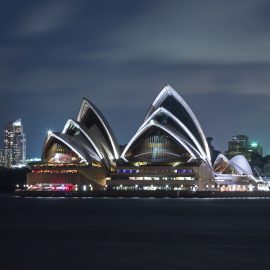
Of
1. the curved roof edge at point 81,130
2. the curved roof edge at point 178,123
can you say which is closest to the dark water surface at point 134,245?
the curved roof edge at point 178,123

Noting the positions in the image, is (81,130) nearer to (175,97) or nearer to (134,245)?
(175,97)

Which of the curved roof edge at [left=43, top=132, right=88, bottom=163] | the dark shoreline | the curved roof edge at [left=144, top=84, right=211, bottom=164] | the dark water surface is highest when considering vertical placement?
the curved roof edge at [left=144, top=84, right=211, bottom=164]

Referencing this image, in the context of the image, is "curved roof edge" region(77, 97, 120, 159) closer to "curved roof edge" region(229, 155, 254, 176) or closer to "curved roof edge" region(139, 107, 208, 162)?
"curved roof edge" region(139, 107, 208, 162)

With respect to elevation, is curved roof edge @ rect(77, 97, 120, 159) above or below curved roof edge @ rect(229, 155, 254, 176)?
above

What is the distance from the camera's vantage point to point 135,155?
427 feet

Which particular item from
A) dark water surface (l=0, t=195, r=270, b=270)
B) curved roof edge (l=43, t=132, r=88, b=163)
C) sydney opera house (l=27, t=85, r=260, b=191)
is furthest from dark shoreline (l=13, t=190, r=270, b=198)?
dark water surface (l=0, t=195, r=270, b=270)

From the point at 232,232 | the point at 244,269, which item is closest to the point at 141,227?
the point at 232,232

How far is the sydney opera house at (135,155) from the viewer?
123 meters

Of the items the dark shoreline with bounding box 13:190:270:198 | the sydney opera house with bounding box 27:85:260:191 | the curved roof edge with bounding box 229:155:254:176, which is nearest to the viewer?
the sydney opera house with bounding box 27:85:260:191

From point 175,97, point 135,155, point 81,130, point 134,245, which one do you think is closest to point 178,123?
point 175,97

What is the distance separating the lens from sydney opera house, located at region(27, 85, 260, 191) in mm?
123000

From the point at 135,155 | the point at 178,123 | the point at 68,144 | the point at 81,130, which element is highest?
the point at 178,123

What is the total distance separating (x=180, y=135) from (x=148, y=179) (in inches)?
386

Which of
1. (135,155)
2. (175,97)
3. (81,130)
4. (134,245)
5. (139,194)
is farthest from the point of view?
(139,194)
